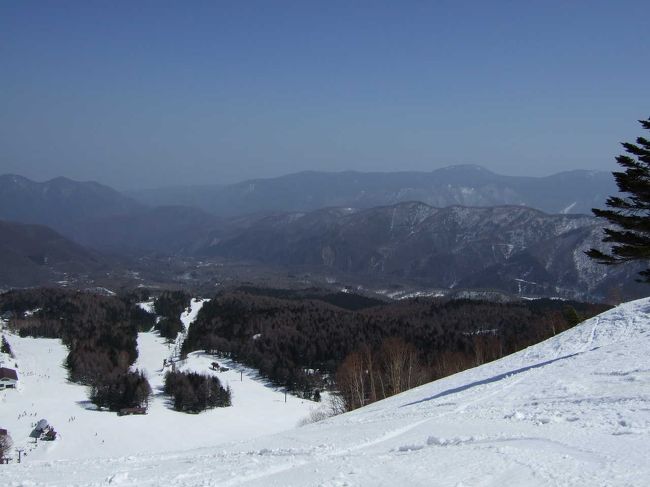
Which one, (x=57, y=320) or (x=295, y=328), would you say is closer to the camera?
(x=295, y=328)

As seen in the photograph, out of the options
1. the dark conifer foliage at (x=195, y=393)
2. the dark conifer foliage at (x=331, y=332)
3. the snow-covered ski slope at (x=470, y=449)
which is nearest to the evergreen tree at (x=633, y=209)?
the snow-covered ski slope at (x=470, y=449)

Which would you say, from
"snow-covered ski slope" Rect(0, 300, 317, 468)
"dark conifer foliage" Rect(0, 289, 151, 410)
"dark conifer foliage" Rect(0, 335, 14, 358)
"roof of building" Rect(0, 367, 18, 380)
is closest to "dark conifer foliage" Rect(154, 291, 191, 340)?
"dark conifer foliage" Rect(0, 289, 151, 410)

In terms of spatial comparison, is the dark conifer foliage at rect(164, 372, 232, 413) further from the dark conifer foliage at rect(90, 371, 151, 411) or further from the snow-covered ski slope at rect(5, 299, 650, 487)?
the snow-covered ski slope at rect(5, 299, 650, 487)

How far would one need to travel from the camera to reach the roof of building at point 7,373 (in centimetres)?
8950

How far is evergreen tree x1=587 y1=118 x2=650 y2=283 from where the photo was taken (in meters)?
22.5

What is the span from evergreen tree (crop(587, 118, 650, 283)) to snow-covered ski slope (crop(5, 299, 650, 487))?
4.11 meters

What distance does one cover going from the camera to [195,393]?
8469cm

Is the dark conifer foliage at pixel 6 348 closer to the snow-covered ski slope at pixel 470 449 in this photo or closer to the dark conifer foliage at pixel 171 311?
the dark conifer foliage at pixel 171 311

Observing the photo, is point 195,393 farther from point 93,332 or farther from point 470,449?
point 470,449

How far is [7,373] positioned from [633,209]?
9340 centimetres

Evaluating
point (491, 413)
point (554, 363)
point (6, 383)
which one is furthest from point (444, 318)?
point (491, 413)

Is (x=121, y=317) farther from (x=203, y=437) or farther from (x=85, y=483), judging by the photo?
(x=85, y=483)

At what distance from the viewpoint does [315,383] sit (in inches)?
3957

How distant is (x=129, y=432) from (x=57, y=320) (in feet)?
287
